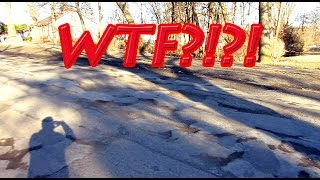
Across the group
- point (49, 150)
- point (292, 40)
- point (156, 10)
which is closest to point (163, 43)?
point (156, 10)

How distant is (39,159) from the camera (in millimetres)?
4055

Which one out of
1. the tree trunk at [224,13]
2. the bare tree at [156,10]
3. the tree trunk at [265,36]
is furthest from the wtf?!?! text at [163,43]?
the bare tree at [156,10]

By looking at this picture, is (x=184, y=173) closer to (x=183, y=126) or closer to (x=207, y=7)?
(x=183, y=126)

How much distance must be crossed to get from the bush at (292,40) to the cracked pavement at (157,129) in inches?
690

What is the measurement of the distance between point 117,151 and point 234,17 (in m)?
24.6

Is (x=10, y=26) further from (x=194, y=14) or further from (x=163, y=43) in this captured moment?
(x=163, y=43)

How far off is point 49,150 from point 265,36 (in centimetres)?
1423

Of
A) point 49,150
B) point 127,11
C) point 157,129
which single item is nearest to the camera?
point 49,150

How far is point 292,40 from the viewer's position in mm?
25328

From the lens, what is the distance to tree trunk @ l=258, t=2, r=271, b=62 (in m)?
15.8

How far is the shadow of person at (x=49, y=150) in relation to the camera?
3729mm

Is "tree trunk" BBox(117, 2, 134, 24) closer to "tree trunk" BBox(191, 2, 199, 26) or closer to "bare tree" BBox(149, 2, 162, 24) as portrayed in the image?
"tree trunk" BBox(191, 2, 199, 26)

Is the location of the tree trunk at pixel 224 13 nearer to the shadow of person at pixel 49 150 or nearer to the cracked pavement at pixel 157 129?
the cracked pavement at pixel 157 129

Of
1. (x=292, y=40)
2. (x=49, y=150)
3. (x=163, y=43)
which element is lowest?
(x=49, y=150)
